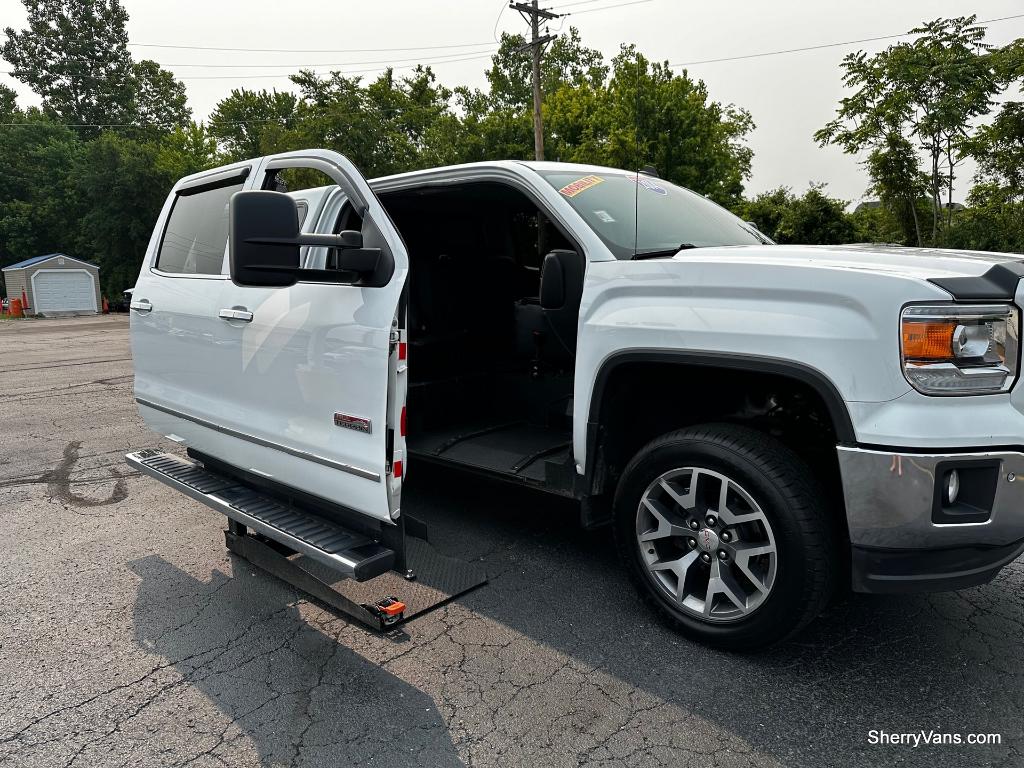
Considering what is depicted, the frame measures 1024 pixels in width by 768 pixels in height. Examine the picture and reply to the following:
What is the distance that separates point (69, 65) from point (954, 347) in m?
79.9

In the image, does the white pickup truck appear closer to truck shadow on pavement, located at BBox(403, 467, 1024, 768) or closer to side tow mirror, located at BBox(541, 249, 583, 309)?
side tow mirror, located at BBox(541, 249, 583, 309)

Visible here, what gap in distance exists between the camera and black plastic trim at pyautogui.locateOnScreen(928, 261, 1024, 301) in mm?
2275

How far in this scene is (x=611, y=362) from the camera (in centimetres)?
297

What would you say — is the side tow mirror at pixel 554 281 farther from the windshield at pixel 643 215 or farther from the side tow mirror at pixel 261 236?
the side tow mirror at pixel 261 236

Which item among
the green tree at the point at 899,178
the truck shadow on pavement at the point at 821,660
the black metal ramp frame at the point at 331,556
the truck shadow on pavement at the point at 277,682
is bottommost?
the truck shadow on pavement at the point at 277,682

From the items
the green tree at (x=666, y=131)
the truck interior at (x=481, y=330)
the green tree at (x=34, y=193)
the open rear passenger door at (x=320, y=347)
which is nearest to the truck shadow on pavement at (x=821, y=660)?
the truck interior at (x=481, y=330)

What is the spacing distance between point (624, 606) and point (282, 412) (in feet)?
6.09

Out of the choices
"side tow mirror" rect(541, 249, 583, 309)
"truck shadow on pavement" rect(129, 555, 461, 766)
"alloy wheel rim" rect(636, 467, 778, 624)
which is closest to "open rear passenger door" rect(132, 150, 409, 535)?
"truck shadow on pavement" rect(129, 555, 461, 766)

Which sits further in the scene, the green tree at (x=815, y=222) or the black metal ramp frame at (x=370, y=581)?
the green tree at (x=815, y=222)

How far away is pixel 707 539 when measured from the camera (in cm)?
284

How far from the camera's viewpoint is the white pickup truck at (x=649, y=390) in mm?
2301

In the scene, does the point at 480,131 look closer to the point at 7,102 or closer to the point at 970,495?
the point at 970,495

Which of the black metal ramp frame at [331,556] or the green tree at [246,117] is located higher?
the green tree at [246,117]

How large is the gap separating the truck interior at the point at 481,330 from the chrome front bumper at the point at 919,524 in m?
1.86
